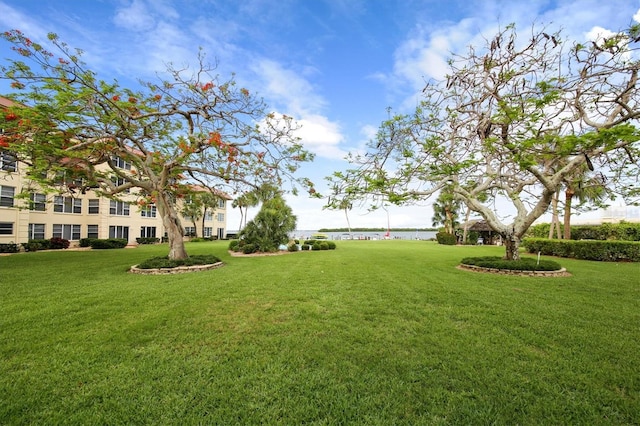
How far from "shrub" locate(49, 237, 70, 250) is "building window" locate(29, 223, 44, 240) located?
135 cm

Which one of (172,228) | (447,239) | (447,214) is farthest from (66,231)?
(447,214)

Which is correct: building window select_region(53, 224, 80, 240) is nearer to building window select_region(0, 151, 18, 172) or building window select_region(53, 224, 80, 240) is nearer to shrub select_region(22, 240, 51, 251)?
shrub select_region(22, 240, 51, 251)

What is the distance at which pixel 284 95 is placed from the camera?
10.6 metres

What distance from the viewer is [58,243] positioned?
71.6 feet

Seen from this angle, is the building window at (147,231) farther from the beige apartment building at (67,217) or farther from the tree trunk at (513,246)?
the tree trunk at (513,246)

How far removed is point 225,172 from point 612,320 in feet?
37.4

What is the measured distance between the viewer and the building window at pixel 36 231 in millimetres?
21522

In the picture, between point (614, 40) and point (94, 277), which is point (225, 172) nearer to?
point (94, 277)

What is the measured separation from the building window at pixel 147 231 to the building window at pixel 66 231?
6.19 metres

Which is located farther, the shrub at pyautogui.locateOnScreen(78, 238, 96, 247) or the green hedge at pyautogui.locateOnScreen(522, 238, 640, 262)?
the shrub at pyautogui.locateOnScreen(78, 238, 96, 247)

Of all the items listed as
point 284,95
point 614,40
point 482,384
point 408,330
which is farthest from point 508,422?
point 284,95

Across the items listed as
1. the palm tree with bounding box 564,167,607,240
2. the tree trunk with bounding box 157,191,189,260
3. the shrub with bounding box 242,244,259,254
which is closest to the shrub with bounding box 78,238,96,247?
the shrub with bounding box 242,244,259,254

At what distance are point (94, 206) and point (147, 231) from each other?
6112mm

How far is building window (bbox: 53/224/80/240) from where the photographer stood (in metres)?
23.2
